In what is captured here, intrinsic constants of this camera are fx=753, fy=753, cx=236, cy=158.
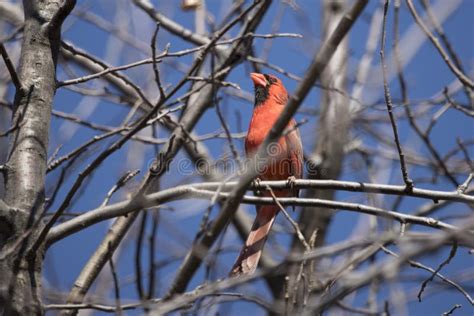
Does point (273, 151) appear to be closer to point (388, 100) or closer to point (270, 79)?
point (388, 100)

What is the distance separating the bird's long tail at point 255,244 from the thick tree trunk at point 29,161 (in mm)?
1262

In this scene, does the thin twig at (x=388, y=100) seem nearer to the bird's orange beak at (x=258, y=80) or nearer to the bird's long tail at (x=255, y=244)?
the bird's long tail at (x=255, y=244)

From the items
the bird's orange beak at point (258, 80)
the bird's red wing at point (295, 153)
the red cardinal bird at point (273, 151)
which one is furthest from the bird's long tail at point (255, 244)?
the bird's orange beak at point (258, 80)

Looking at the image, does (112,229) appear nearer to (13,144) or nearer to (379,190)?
(13,144)

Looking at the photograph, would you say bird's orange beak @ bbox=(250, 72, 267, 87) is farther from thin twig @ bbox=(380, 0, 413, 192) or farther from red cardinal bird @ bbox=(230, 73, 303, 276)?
thin twig @ bbox=(380, 0, 413, 192)

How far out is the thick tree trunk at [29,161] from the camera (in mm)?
2791

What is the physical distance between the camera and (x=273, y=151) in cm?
437

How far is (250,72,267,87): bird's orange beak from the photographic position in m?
6.17

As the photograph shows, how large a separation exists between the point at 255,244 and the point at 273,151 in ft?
1.98

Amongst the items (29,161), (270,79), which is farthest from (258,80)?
(29,161)

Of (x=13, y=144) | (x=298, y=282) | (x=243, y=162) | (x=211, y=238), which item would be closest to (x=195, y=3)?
(x=243, y=162)

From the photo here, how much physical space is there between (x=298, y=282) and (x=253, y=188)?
3.04 ft

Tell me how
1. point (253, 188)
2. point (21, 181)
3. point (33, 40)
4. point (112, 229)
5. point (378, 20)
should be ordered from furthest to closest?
point (378, 20)
point (112, 229)
point (253, 188)
point (33, 40)
point (21, 181)

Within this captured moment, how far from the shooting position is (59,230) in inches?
117
